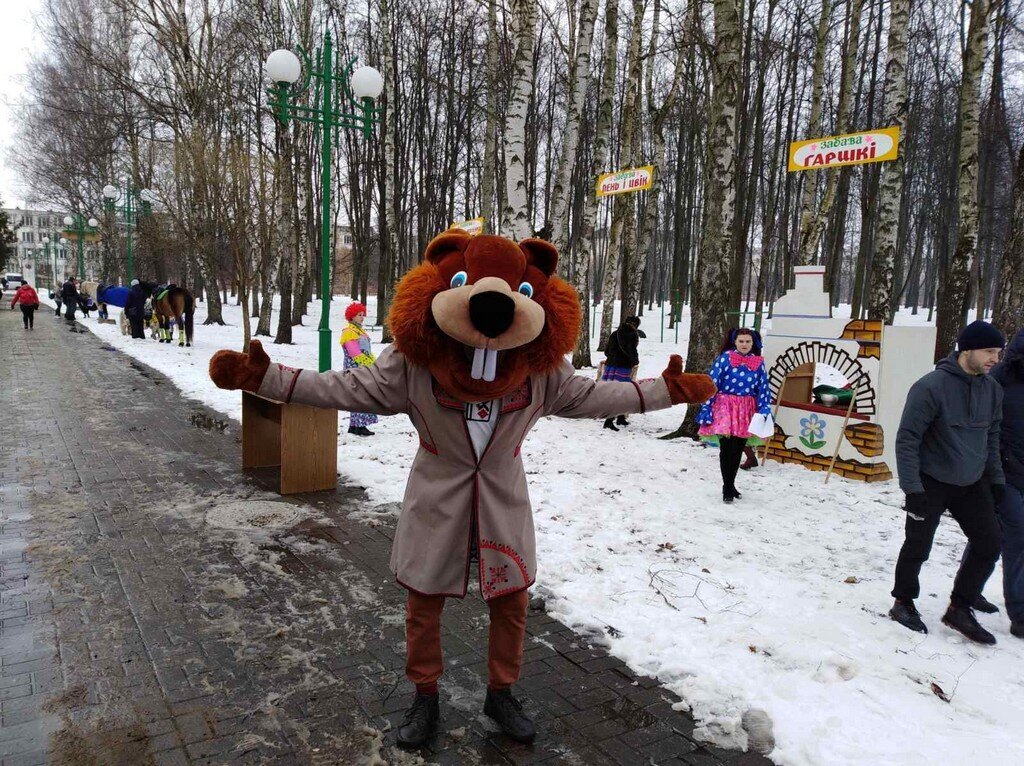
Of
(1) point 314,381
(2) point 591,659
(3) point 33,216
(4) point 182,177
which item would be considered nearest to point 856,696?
(2) point 591,659

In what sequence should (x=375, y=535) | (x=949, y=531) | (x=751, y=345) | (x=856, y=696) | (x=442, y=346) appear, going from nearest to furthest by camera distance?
(x=442, y=346) → (x=856, y=696) → (x=375, y=535) → (x=949, y=531) → (x=751, y=345)

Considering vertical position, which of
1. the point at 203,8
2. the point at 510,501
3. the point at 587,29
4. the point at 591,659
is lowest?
the point at 591,659

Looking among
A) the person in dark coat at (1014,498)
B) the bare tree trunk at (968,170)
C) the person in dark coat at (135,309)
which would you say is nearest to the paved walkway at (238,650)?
the person in dark coat at (1014,498)

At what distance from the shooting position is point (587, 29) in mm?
12047

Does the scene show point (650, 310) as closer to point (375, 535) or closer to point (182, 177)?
point (182, 177)

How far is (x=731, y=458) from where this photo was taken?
6.57 meters

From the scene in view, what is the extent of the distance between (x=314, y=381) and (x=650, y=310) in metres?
35.8

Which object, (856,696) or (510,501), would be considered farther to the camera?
(856,696)

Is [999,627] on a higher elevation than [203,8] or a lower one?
lower

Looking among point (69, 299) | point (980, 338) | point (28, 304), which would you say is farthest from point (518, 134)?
point (69, 299)

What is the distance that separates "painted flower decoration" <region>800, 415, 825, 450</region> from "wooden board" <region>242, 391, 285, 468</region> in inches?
227

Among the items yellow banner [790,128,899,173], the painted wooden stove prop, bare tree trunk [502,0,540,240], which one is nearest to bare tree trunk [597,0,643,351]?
bare tree trunk [502,0,540,240]

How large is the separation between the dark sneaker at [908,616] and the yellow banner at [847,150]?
4.82 meters

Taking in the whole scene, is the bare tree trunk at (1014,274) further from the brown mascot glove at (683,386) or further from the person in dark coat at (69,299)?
the person in dark coat at (69,299)
